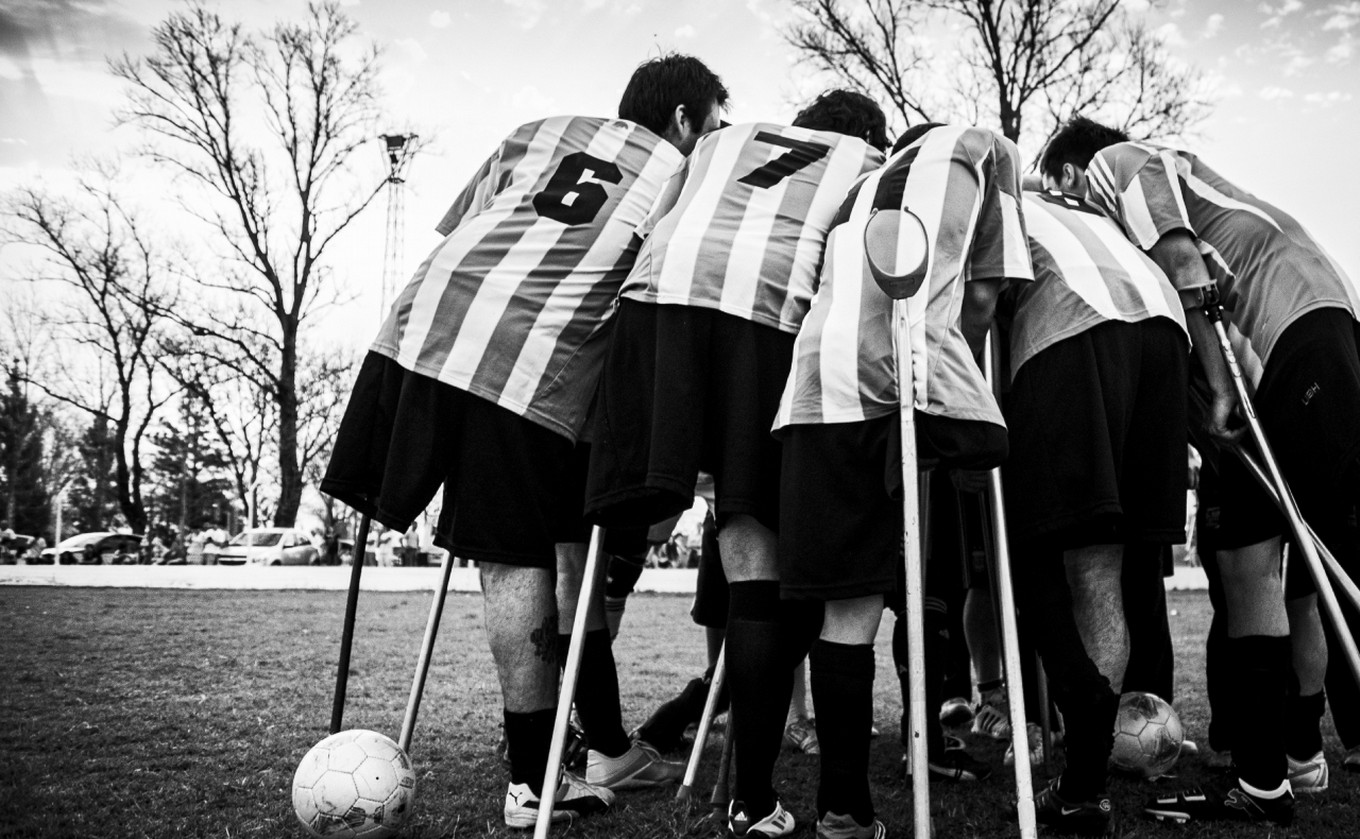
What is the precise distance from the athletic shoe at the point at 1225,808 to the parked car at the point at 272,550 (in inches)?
1214

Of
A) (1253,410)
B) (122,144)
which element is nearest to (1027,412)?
(1253,410)

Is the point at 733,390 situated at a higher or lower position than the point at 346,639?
higher

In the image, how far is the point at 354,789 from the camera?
8.05 ft

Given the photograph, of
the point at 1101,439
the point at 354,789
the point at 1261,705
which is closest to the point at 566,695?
the point at 354,789

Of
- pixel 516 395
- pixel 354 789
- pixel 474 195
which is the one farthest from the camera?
pixel 474 195

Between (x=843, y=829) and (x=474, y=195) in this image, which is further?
(x=474, y=195)

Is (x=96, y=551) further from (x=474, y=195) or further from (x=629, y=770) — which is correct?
(x=629, y=770)

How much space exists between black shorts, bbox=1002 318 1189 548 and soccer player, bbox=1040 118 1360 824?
400 mm

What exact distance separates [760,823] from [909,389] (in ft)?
3.85

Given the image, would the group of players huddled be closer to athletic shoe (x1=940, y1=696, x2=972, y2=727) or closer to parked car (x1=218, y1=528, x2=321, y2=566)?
athletic shoe (x1=940, y1=696, x2=972, y2=727)

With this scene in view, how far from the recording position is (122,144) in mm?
24391

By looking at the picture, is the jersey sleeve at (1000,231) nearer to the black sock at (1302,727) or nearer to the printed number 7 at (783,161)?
the printed number 7 at (783,161)

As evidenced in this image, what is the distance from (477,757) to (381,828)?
1.12 metres

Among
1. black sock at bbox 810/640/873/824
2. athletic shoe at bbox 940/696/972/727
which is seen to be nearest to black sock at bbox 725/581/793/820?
black sock at bbox 810/640/873/824
